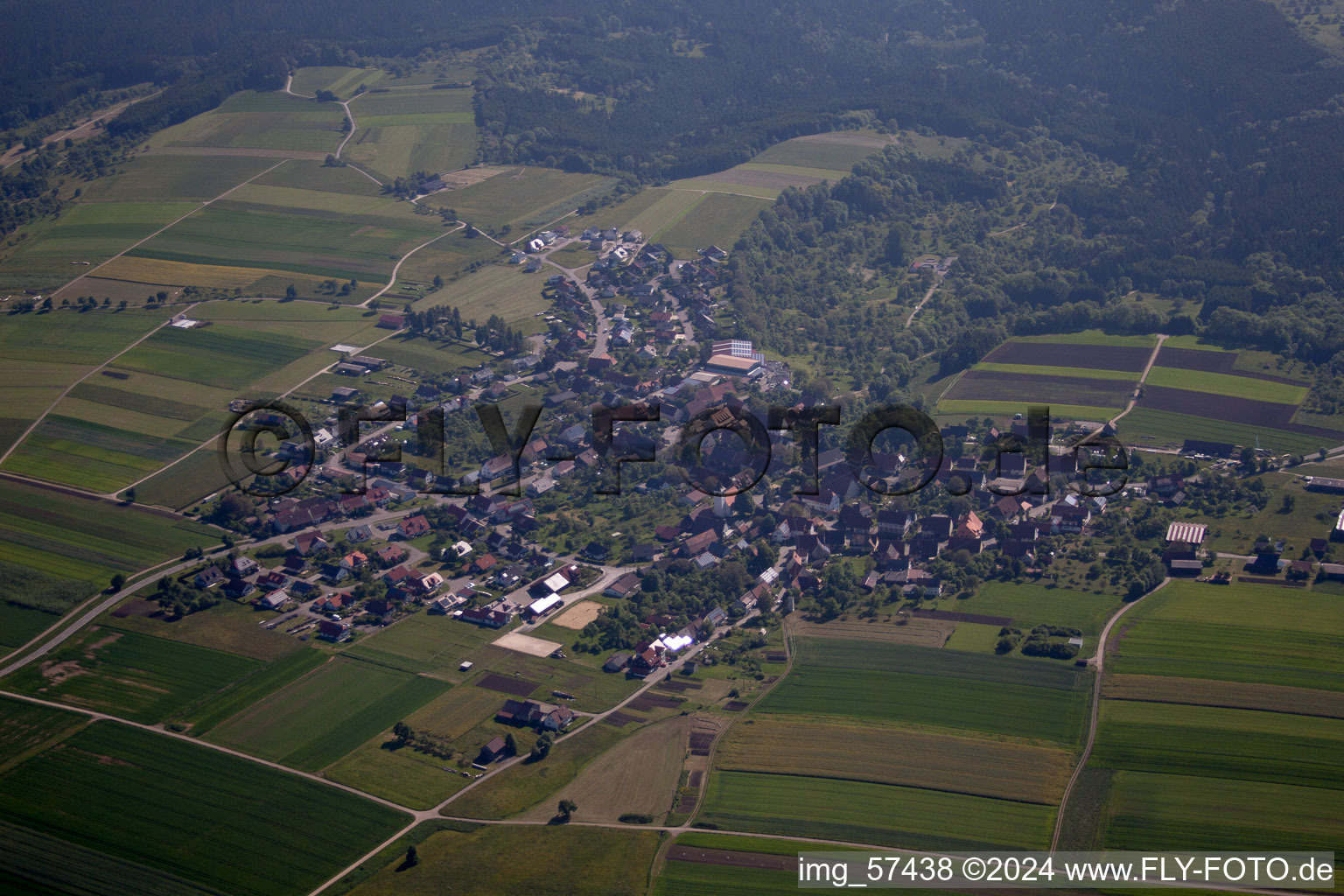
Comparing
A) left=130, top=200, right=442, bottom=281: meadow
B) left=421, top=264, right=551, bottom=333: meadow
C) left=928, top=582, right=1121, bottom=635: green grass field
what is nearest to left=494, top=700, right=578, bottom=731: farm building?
left=928, top=582, right=1121, bottom=635: green grass field

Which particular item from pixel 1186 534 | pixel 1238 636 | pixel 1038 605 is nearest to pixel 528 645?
pixel 1038 605

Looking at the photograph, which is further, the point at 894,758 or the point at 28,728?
the point at 28,728

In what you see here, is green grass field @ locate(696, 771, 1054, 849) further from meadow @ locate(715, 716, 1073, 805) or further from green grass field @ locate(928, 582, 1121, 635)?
green grass field @ locate(928, 582, 1121, 635)

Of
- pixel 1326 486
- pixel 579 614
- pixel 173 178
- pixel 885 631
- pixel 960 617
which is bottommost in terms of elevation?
pixel 885 631

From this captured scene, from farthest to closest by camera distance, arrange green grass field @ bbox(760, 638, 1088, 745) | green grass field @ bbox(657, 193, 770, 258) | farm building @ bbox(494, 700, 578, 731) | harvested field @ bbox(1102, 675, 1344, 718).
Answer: green grass field @ bbox(657, 193, 770, 258)
farm building @ bbox(494, 700, 578, 731)
green grass field @ bbox(760, 638, 1088, 745)
harvested field @ bbox(1102, 675, 1344, 718)

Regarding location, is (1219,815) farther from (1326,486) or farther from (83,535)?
(83,535)

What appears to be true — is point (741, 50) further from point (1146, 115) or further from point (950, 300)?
point (950, 300)

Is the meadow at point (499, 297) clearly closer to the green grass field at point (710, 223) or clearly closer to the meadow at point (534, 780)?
the green grass field at point (710, 223)
